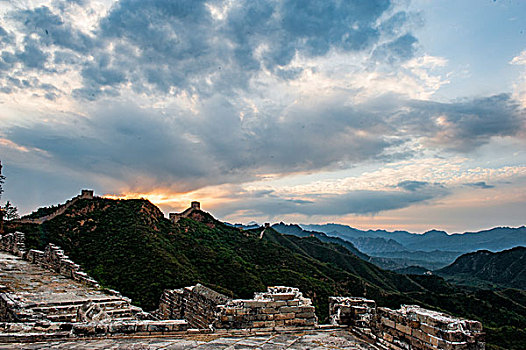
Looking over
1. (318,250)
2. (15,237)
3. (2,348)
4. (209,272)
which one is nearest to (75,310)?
(2,348)

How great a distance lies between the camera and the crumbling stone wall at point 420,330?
13.0 ft

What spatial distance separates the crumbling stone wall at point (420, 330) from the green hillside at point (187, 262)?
1246 cm

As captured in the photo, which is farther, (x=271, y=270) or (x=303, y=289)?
(x=271, y=270)

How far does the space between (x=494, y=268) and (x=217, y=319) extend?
364 ft

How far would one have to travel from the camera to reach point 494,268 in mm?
90938

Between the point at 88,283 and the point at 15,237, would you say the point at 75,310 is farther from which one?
the point at 15,237

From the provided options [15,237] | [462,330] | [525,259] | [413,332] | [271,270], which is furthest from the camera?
[525,259]

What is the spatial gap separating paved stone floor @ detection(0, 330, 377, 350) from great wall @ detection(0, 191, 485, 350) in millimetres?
69

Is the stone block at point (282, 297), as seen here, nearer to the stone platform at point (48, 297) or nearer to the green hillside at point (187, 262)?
the stone platform at point (48, 297)

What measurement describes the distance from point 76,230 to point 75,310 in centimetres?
1831

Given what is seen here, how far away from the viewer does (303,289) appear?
29.7m

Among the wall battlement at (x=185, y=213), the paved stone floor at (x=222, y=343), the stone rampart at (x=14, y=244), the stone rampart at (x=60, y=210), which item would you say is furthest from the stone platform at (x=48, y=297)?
the wall battlement at (x=185, y=213)

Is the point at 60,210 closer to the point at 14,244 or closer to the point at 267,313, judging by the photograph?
the point at 14,244

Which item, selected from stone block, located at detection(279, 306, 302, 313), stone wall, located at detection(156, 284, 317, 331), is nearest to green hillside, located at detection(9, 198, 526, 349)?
stone wall, located at detection(156, 284, 317, 331)
